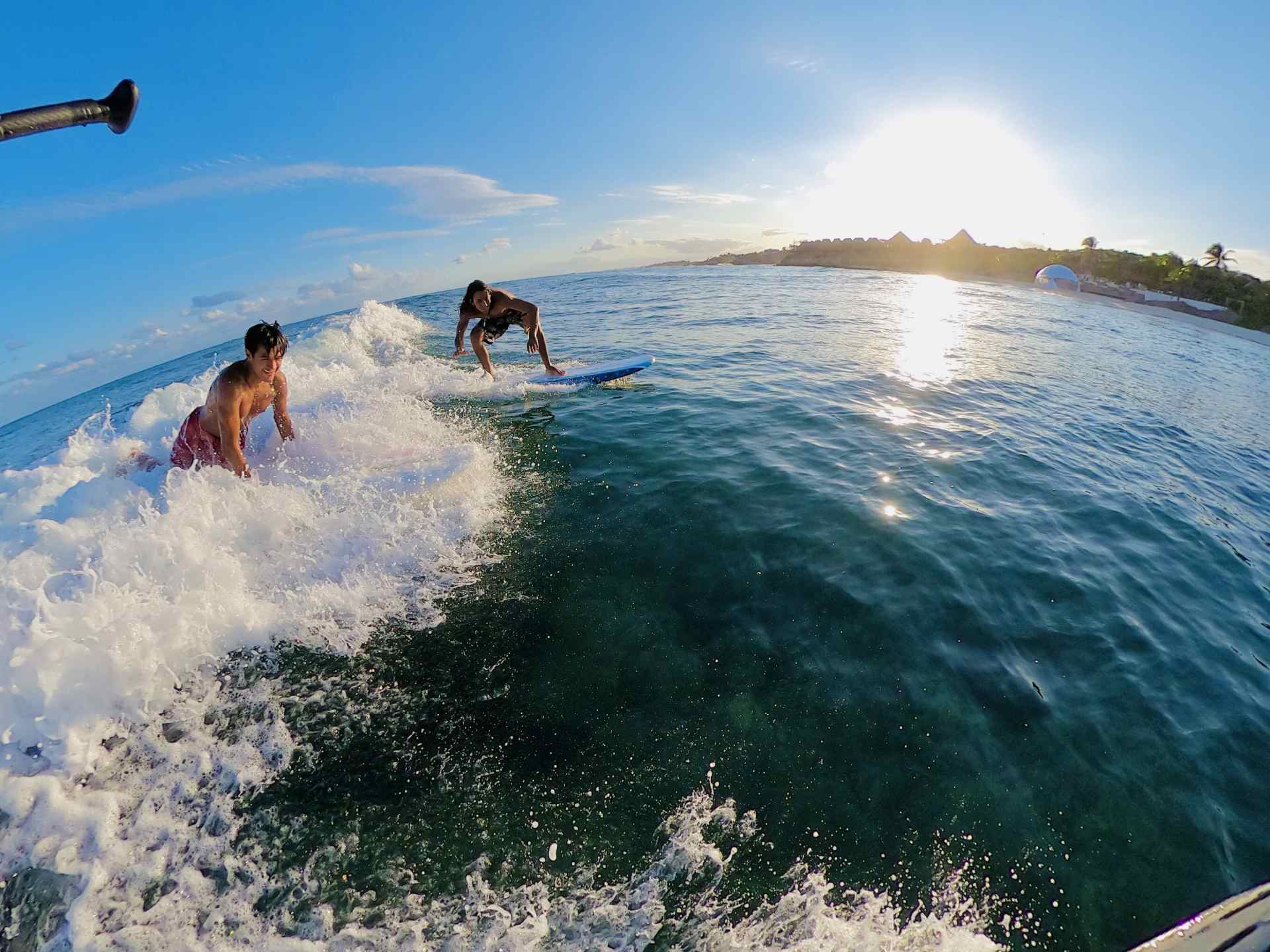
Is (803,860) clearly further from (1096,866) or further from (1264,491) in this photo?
(1264,491)

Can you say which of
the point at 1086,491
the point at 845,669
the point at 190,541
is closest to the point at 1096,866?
the point at 845,669

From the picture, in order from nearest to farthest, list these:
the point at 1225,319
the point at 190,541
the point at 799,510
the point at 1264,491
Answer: the point at 190,541
the point at 799,510
the point at 1264,491
the point at 1225,319

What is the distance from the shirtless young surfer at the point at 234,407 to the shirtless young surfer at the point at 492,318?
16.5ft

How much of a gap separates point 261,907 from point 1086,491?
10699mm

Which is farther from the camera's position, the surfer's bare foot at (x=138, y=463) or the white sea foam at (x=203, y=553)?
the surfer's bare foot at (x=138, y=463)

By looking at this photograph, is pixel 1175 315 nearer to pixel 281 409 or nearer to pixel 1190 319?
pixel 1190 319

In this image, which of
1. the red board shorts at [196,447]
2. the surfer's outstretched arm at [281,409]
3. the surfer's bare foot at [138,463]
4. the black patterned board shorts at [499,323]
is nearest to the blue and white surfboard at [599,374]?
the black patterned board shorts at [499,323]

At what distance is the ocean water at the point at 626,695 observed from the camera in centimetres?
283

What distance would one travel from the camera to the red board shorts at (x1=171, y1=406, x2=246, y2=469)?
6.55 m

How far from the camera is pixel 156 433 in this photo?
9266 millimetres

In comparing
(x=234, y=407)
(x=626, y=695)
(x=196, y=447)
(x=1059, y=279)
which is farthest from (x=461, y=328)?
(x=1059, y=279)

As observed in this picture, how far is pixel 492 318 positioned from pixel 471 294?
92cm

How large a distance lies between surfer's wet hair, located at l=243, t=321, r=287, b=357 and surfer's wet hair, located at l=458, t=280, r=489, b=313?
16.5 feet

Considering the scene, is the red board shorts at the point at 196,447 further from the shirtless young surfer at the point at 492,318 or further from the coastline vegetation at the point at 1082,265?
the coastline vegetation at the point at 1082,265
